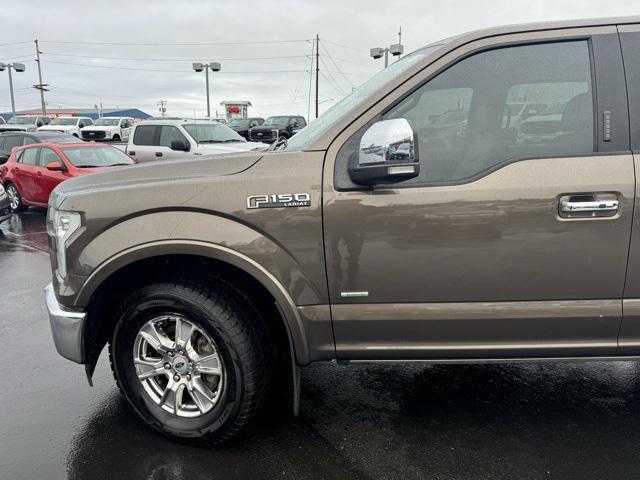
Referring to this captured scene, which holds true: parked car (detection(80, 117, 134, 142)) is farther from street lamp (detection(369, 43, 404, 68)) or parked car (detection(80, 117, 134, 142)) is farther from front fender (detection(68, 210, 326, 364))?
front fender (detection(68, 210, 326, 364))

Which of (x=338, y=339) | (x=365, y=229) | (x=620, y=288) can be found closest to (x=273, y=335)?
(x=338, y=339)

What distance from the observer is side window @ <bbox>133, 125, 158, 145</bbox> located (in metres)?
12.6

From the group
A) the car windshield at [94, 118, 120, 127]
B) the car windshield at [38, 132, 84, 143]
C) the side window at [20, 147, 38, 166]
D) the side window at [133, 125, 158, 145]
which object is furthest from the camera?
the car windshield at [94, 118, 120, 127]

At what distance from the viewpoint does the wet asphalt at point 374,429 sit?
255cm

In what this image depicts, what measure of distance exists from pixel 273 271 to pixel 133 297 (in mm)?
807

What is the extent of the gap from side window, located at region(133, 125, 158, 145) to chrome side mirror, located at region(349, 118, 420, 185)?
11.4m

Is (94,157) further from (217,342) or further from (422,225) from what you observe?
(422,225)

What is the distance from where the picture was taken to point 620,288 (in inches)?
91.9

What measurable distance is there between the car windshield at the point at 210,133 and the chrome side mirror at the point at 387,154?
10.3 m

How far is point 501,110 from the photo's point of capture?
7.95ft

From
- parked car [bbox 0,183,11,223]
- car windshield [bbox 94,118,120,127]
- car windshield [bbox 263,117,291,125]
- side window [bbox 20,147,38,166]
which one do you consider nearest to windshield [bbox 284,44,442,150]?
parked car [bbox 0,183,11,223]

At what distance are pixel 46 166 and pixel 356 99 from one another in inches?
375

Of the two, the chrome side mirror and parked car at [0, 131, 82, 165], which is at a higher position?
parked car at [0, 131, 82, 165]

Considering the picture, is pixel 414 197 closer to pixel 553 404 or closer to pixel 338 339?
pixel 338 339
